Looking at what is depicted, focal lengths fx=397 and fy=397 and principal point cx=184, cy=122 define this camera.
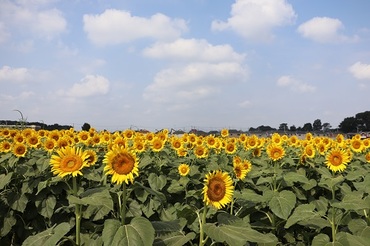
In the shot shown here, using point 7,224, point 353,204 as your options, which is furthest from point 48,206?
point 353,204

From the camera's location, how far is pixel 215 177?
98.9 inches

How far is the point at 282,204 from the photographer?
11.7 feet

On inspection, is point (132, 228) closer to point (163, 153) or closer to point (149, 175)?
point (149, 175)

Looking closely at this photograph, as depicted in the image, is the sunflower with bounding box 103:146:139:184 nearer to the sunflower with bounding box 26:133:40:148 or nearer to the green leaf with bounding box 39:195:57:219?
the green leaf with bounding box 39:195:57:219

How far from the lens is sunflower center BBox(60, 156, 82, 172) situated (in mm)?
2736

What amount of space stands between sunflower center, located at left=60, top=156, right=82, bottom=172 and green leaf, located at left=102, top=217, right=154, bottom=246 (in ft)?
2.38

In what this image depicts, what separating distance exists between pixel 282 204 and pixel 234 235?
158cm

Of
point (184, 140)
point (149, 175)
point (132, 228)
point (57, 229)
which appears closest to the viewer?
point (132, 228)

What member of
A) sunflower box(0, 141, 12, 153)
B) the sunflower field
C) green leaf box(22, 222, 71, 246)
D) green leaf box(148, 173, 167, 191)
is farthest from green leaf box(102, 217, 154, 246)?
sunflower box(0, 141, 12, 153)

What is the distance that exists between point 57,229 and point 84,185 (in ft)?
8.63

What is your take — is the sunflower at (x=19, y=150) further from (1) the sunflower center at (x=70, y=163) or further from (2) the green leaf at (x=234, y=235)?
(2) the green leaf at (x=234, y=235)

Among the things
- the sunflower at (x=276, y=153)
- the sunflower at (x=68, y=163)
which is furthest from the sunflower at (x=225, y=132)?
the sunflower at (x=68, y=163)

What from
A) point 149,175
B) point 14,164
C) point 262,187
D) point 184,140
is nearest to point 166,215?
point 149,175

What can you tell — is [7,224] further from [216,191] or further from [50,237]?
[216,191]
